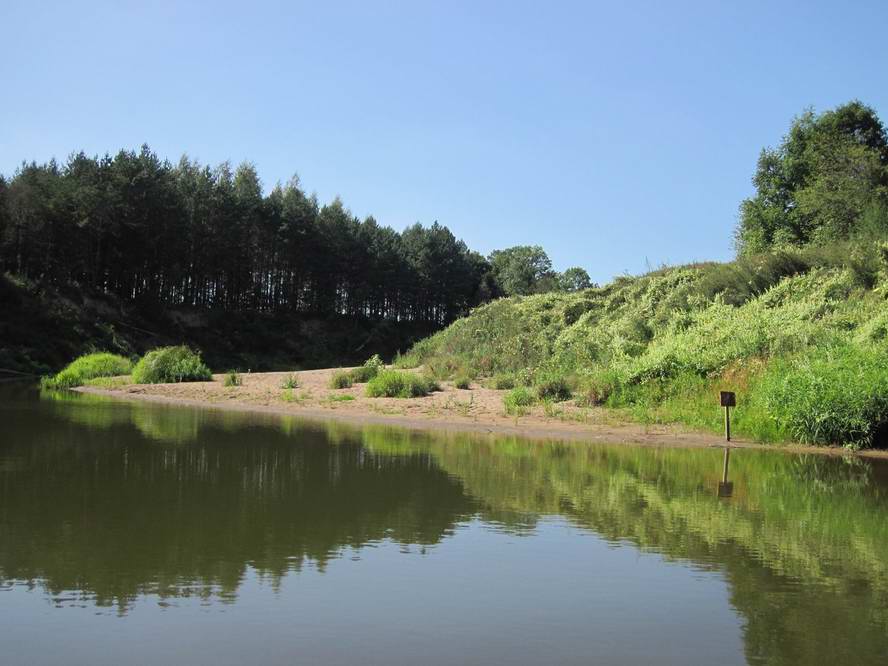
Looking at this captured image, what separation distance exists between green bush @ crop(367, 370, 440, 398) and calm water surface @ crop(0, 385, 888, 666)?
1244cm

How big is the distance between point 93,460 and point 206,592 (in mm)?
8020

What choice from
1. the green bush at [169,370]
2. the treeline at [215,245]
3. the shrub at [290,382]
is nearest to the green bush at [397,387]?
the shrub at [290,382]

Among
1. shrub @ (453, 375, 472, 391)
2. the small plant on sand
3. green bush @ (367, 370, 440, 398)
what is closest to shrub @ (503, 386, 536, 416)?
green bush @ (367, 370, 440, 398)

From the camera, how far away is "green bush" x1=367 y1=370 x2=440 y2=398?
2744 cm

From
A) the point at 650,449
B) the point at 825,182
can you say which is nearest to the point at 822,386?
the point at 650,449

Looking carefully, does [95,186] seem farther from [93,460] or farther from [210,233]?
[93,460]

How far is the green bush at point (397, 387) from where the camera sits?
27.4m

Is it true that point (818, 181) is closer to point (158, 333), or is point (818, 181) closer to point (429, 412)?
point (429, 412)

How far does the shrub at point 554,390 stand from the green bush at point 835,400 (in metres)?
6.73

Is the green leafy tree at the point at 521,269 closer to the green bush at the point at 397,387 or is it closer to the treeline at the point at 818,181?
the treeline at the point at 818,181

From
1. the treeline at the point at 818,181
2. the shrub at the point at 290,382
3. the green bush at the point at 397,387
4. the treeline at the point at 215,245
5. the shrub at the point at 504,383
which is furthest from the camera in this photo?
the treeline at the point at 215,245

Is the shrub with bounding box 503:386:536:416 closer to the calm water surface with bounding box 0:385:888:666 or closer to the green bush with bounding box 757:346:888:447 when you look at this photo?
the green bush with bounding box 757:346:888:447

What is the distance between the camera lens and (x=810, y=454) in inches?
685

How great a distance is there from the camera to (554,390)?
82.9 feet
